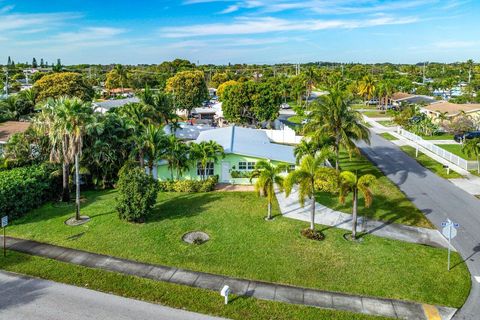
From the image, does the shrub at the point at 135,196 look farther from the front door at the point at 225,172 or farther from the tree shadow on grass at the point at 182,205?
the front door at the point at 225,172

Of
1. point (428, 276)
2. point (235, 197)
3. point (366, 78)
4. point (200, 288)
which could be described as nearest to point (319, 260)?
point (428, 276)

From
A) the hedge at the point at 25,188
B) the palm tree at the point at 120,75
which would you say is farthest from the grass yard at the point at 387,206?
the palm tree at the point at 120,75

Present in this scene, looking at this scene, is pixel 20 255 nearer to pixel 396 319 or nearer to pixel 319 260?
pixel 319 260

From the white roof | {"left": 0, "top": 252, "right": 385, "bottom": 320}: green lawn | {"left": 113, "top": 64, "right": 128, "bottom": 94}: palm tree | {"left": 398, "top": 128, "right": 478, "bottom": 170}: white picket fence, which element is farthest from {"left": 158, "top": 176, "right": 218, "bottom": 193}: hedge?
{"left": 113, "top": 64, "right": 128, "bottom": 94}: palm tree

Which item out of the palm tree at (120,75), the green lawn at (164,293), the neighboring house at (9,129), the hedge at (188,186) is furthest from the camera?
the palm tree at (120,75)

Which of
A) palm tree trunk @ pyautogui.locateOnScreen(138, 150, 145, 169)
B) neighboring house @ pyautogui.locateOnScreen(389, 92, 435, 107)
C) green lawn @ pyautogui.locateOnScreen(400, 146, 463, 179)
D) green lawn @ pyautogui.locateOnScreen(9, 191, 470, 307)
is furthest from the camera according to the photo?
neighboring house @ pyautogui.locateOnScreen(389, 92, 435, 107)

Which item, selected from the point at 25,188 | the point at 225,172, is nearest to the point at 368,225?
the point at 225,172

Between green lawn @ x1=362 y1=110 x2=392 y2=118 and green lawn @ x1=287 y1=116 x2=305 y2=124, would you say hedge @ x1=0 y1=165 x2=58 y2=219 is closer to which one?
green lawn @ x1=287 y1=116 x2=305 y2=124
